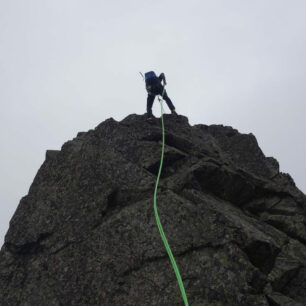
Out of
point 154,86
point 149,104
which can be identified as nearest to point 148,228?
point 149,104

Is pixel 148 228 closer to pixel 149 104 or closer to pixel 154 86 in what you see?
pixel 149 104

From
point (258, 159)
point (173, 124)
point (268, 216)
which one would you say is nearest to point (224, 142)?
point (258, 159)

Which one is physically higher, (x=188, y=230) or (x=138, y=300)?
(x=188, y=230)

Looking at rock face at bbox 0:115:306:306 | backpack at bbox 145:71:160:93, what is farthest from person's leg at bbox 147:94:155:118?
rock face at bbox 0:115:306:306

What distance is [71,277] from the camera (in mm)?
10133

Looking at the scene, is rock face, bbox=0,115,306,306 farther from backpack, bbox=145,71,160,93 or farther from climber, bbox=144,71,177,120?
backpack, bbox=145,71,160,93

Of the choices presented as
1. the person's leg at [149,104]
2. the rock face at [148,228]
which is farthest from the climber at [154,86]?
the rock face at [148,228]

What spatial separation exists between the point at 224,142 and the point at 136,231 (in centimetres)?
881

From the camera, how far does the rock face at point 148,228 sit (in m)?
8.76

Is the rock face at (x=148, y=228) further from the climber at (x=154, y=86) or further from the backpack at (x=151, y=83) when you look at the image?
the backpack at (x=151, y=83)

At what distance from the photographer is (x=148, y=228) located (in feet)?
32.5

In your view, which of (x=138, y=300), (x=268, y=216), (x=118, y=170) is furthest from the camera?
(x=268, y=216)

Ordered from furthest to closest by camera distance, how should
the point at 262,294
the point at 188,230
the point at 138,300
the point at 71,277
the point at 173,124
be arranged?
the point at 173,124 → the point at 71,277 → the point at 188,230 → the point at 138,300 → the point at 262,294

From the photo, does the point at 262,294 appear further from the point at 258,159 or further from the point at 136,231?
the point at 258,159
